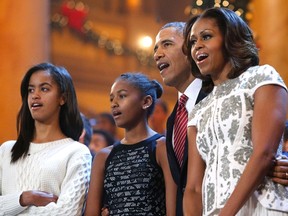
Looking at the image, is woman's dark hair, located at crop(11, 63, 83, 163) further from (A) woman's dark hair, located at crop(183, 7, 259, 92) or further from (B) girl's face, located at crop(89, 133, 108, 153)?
(B) girl's face, located at crop(89, 133, 108, 153)

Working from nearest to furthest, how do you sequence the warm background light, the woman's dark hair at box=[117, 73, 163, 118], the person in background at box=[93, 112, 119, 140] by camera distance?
1. the woman's dark hair at box=[117, 73, 163, 118]
2. the person in background at box=[93, 112, 119, 140]
3. the warm background light

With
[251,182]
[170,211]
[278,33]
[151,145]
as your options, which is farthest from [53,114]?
[278,33]

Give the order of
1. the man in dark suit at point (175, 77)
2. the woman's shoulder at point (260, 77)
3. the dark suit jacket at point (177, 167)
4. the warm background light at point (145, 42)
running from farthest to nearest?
the warm background light at point (145, 42) → the man in dark suit at point (175, 77) → the dark suit jacket at point (177, 167) → the woman's shoulder at point (260, 77)

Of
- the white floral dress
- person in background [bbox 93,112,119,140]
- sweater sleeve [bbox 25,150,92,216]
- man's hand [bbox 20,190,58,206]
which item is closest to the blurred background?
person in background [bbox 93,112,119,140]

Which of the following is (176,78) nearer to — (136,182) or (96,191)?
(136,182)

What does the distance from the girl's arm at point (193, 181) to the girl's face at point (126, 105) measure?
83 cm

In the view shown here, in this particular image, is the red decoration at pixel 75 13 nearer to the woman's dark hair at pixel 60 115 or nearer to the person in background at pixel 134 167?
the woman's dark hair at pixel 60 115

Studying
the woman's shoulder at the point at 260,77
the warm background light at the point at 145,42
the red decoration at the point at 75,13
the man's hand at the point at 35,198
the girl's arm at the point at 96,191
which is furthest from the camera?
the warm background light at the point at 145,42

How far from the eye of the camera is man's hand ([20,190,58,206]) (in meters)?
3.79

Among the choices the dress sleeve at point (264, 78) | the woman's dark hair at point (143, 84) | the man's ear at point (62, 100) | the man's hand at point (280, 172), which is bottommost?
the man's hand at point (280, 172)

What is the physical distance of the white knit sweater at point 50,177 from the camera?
3.81 meters

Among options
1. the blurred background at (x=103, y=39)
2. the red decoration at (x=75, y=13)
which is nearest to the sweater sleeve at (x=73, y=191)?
the blurred background at (x=103, y=39)

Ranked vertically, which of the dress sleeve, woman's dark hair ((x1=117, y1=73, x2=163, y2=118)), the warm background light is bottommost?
the dress sleeve

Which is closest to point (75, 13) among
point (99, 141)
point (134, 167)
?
point (99, 141)
